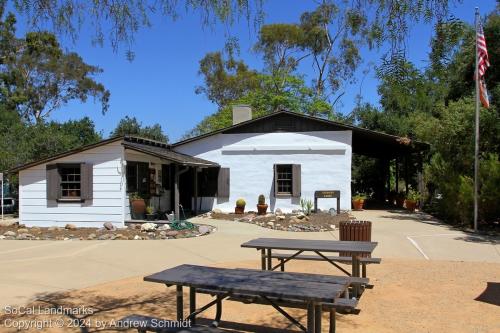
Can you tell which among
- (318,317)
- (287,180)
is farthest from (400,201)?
(318,317)

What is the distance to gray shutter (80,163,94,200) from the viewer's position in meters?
15.8

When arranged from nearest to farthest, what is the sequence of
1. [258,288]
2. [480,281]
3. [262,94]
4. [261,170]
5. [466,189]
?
1. [258,288]
2. [480,281]
3. [466,189]
4. [261,170]
5. [262,94]

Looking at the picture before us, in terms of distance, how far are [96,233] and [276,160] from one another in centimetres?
876

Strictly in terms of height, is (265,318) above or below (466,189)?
below

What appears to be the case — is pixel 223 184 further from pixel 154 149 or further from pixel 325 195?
pixel 325 195

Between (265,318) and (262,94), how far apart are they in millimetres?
34583

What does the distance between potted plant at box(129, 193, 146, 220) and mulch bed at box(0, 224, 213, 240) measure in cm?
89

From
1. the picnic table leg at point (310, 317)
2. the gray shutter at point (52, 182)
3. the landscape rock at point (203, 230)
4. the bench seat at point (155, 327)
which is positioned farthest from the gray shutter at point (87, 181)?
the picnic table leg at point (310, 317)

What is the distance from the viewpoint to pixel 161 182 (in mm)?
19484

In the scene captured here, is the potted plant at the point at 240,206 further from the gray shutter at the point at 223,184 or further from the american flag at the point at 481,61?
the american flag at the point at 481,61

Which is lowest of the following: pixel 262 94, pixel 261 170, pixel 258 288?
pixel 258 288

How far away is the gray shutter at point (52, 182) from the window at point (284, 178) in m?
8.95

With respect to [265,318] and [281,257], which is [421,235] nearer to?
[281,257]

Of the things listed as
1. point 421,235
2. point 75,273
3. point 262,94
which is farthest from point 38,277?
point 262,94
